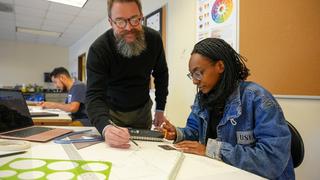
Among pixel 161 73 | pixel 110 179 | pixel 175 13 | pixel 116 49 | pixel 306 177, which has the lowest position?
pixel 306 177

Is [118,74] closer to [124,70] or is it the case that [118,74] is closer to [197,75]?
[124,70]

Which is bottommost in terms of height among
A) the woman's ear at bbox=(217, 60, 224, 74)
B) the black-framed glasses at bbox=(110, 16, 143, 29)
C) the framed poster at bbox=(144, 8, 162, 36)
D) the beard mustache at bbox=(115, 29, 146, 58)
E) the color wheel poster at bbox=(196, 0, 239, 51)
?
the woman's ear at bbox=(217, 60, 224, 74)

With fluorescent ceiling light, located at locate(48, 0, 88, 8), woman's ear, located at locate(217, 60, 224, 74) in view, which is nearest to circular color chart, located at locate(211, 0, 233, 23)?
woman's ear, located at locate(217, 60, 224, 74)

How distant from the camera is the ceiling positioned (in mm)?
4480

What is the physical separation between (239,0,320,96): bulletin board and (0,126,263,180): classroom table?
1005mm

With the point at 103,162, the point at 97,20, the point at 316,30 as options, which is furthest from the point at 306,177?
the point at 97,20

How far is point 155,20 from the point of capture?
10.7 ft

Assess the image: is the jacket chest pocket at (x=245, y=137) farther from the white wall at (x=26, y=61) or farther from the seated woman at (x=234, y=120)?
the white wall at (x=26, y=61)

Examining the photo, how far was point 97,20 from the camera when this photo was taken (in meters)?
5.42

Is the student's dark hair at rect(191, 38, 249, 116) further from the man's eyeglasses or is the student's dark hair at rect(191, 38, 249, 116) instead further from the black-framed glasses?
the black-framed glasses

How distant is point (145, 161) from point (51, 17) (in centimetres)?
515

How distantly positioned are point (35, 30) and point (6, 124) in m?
5.85

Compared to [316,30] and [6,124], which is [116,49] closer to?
[6,124]

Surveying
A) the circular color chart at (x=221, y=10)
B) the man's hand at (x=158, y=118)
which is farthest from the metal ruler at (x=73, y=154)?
the circular color chart at (x=221, y=10)
